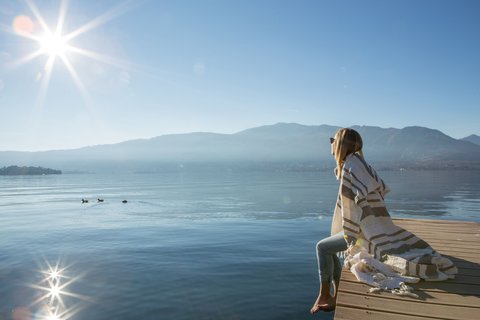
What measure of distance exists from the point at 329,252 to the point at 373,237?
0.94 m

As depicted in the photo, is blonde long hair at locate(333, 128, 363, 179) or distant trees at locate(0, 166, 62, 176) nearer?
blonde long hair at locate(333, 128, 363, 179)

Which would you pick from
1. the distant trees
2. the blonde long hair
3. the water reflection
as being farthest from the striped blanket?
the distant trees

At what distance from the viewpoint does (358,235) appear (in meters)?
5.98

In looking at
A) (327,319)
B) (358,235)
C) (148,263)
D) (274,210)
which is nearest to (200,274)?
(148,263)

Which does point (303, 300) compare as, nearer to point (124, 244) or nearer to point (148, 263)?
point (148, 263)

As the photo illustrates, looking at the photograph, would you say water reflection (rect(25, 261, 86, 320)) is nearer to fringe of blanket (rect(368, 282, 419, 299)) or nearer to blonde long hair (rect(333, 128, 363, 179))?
fringe of blanket (rect(368, 282, 419, 299))

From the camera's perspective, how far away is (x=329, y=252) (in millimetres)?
6449

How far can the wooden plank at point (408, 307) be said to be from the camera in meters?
4.48

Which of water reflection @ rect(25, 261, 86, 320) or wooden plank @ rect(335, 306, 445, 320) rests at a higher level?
wooden plank @ rect(335, 306, 445, 320)

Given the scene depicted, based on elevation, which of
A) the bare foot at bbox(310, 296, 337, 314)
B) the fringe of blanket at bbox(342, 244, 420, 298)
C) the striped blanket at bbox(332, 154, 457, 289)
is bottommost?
the bare foot at bbox(310, 296, 337, 314)

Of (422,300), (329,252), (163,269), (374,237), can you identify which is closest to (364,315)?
(422,300)

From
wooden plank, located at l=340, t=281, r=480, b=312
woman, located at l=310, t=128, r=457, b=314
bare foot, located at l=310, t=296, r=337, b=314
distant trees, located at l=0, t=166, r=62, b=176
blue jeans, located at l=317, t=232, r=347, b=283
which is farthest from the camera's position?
distant trees, located at l=0, t=166, r=62, b=176

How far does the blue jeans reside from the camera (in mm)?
6344

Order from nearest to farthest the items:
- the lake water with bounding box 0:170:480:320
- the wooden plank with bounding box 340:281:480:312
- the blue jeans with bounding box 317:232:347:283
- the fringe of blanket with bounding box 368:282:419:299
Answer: the wooden plank with bounding box 340:281:480:312, the fringe of blanket with bounding box 368:282:419:299, the blue jeans with bounding box 317:232:347:283, the lake water with bounding box 0:170:480:320
